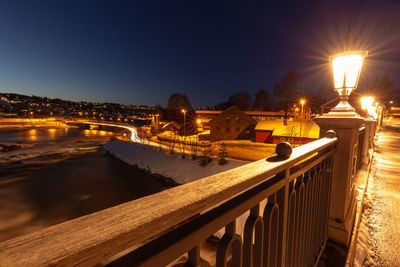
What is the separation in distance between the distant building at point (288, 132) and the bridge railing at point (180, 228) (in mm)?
26664

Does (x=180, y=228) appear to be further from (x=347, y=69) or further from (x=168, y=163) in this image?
(x=168, y=163)

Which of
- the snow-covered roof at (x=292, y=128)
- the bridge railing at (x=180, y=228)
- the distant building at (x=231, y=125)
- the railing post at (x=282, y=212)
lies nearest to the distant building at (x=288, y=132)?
the snow-covered roof at (x=292, y=128)

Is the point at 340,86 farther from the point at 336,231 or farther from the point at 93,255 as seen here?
the point at 93,255

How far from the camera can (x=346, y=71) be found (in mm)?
3445

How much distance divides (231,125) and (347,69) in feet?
104

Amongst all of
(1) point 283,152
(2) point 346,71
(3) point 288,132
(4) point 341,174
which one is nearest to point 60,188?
(4) point 341,174

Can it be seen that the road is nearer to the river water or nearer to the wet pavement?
the wet pavement

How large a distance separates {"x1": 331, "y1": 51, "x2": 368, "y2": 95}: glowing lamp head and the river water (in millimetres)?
17128

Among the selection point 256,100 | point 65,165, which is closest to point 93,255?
point 65,165

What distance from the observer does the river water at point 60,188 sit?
1484cm

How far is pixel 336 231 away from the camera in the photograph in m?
3.08

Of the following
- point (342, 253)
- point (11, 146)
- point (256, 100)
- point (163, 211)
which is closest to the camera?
point (163, 211)

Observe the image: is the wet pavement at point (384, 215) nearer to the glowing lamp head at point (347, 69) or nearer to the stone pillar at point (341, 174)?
the stone pillar at point (341, 174)

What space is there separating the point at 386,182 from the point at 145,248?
23.9 ft
